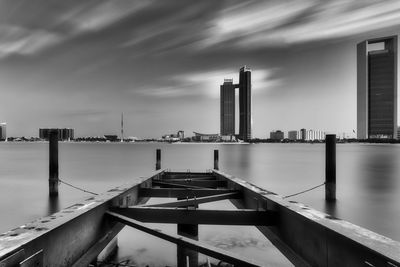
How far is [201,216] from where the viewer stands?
4.02 metres

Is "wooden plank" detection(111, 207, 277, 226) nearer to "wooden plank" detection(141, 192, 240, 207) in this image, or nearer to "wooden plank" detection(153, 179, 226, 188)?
"wooden plank" detection(141, 192, 240, 207)

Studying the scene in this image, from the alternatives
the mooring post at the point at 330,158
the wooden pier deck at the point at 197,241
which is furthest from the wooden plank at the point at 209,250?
the mooring post at the point at 330,158

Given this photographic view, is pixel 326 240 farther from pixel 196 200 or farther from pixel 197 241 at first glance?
pixel 196 200

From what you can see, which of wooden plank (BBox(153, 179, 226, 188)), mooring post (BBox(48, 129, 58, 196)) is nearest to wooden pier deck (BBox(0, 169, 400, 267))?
wooden plank (BBox(153, 179, 226, 188))

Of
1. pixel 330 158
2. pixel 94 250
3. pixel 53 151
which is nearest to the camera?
pixel 94 250

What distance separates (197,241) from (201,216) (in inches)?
40.4

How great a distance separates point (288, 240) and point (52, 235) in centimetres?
279

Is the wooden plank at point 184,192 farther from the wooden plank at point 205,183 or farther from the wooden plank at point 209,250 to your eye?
the wooden plank at point 209,250

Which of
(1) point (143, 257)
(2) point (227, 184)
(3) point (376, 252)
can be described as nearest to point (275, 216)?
(3) point (376, 252)

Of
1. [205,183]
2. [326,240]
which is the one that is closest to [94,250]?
[326,240]

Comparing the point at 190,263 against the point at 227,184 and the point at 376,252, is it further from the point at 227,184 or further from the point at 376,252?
the point at 376,252

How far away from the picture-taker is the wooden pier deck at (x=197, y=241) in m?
2.25

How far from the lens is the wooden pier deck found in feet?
7.39

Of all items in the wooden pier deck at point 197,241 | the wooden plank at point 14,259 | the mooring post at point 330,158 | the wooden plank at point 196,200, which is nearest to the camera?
the wooden plank at point 14,259
